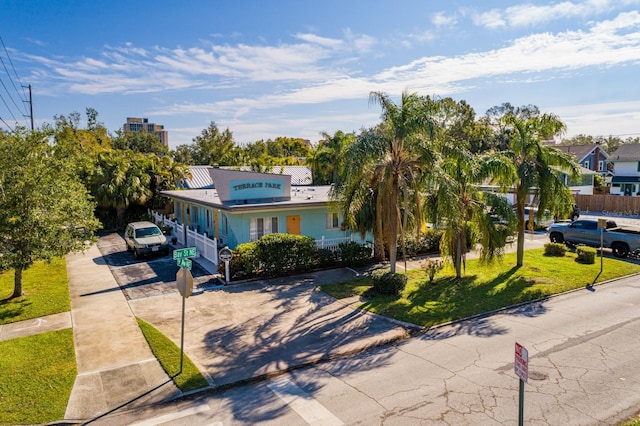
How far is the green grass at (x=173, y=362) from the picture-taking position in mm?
8992

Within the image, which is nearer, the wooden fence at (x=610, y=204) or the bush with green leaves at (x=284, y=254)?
the bush with green leaves at (x=284, y=254)

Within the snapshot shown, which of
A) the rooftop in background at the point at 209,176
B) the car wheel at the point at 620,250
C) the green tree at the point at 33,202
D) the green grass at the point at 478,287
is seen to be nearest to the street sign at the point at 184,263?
the green tree at the point at 33,202

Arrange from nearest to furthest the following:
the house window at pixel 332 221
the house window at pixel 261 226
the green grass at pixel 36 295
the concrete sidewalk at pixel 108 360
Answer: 1. the concrete sidewalk at pixel 108 360
2. the green grass at pixel 36 295
3. the house window at pixel 261 226
4. the house window at pixel 332 221

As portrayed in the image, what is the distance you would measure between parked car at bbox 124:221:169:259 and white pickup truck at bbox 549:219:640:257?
72.0 ft

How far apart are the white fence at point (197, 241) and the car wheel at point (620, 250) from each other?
65.7ft

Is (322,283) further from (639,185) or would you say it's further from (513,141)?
(639,185)

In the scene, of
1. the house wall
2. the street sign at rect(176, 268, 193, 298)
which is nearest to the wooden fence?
the house wall

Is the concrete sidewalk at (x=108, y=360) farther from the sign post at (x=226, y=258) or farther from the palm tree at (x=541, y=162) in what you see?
the palm tree at (x=541, y=162)

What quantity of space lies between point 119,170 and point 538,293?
26.6 m

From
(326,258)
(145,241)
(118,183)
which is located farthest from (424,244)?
(118,183)

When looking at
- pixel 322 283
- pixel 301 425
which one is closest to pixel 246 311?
pixel 322 283

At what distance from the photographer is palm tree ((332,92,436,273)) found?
14304 millimetres

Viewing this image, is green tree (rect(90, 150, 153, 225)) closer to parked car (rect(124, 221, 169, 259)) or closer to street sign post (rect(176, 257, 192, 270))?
parked car (rect(124, 221, 169, 259))

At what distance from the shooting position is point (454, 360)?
1018cm
